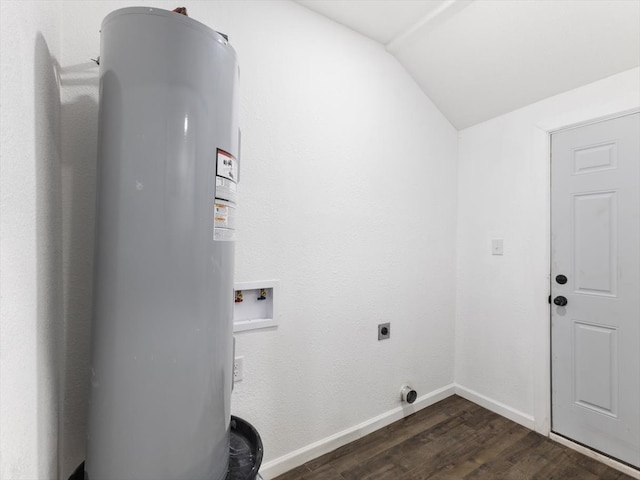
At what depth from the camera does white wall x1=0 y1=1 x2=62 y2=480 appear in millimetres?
646

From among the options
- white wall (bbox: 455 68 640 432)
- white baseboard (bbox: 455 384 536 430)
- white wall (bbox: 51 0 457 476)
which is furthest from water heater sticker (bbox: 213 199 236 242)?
white baseboard (bbox: 455 384 536 430)

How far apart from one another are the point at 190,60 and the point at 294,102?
38.1 inches

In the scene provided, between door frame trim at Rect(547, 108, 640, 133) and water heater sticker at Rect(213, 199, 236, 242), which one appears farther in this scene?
door frame trim at Rect(547, 108, 640, 133)

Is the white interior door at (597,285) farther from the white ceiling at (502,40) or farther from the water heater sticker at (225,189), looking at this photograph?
the water heater sticker at (225,189)

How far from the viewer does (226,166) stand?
0.91m

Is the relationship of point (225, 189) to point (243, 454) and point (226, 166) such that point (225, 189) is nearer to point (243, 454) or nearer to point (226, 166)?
point (226, 166)

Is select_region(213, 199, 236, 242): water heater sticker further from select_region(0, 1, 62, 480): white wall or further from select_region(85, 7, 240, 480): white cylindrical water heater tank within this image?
select_region(0, 1, 62, 480): white wall

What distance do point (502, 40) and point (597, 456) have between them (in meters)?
2.60

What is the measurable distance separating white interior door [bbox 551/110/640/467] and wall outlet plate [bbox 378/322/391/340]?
1105mm

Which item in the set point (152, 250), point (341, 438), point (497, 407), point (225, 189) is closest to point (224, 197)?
point (225, 189)

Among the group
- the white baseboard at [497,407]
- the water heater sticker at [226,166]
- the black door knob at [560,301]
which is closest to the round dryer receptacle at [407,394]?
the white baseboard at [497,407]

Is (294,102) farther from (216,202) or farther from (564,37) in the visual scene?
(564,37)

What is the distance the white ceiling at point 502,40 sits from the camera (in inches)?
66.2

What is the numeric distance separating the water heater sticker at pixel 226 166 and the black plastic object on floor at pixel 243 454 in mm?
897
